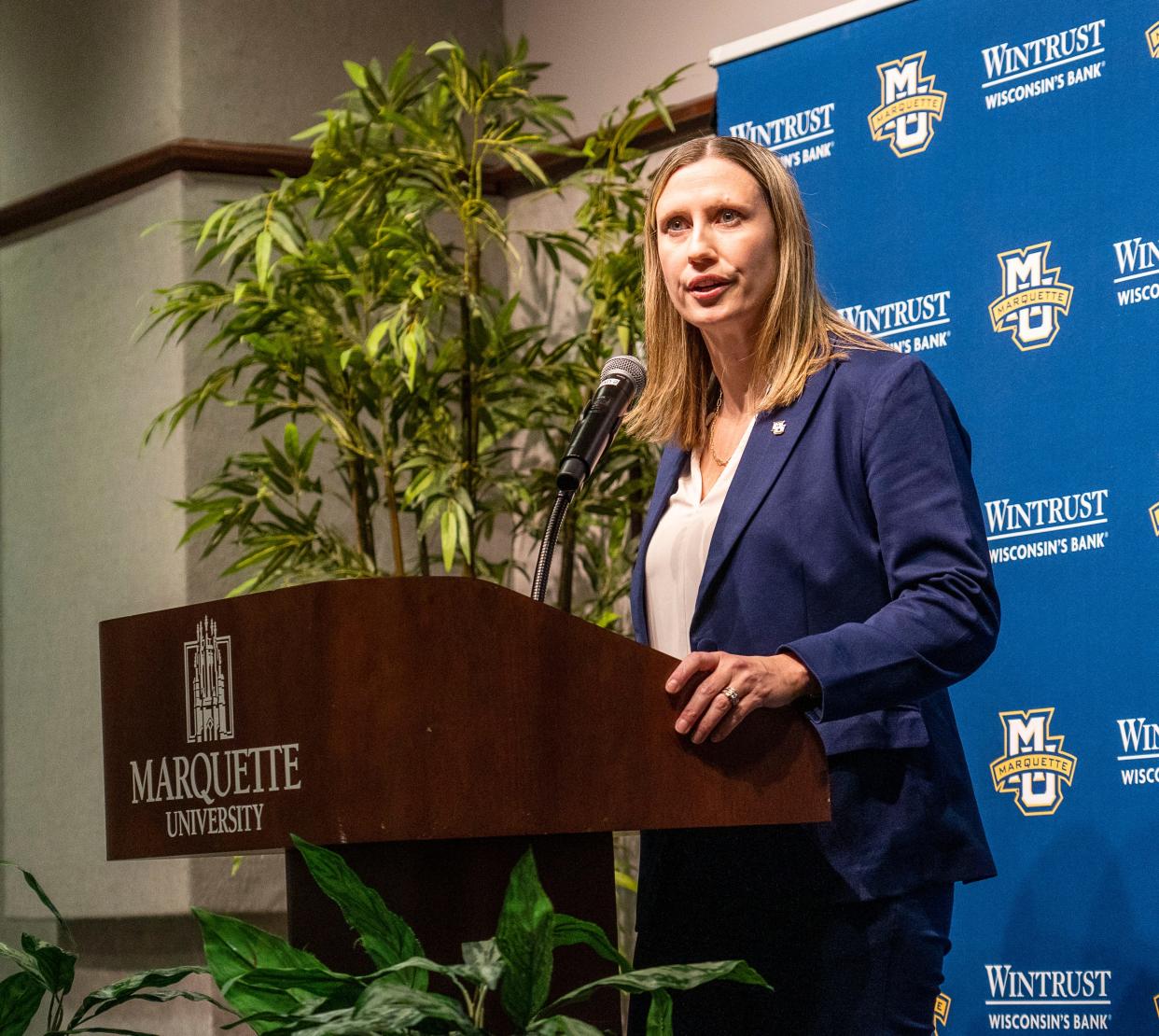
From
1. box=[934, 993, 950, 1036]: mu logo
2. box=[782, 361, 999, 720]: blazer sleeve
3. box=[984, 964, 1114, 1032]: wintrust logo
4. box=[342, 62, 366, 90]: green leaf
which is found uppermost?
box=[342, 62, 366, 90]: green leaf

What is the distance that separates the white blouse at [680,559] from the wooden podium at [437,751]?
0.38m

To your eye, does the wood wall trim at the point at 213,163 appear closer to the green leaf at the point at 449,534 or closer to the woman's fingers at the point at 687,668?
the green leaf at the point at 449,534

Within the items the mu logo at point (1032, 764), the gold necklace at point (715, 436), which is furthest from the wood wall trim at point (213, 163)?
the gold necklace at point (715, 436)

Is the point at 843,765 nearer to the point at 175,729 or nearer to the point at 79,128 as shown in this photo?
the point at 175,729

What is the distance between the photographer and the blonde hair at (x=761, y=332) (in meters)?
1.80

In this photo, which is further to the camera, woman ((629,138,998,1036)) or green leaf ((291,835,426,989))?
woman ((629,138,998,1036))

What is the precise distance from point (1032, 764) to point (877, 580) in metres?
1.20

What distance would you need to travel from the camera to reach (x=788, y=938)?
1639 millimetres

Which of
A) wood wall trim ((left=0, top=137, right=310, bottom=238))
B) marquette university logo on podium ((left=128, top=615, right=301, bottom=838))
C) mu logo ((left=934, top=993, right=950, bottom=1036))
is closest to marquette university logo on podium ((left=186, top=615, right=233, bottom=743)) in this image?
marquette university logo on podium ((left=128, top=615, right=301, bottom=838))

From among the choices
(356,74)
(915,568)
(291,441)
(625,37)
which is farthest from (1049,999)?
(625,37)

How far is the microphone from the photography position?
1.68 meters

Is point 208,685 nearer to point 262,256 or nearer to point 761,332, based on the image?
point 761,332

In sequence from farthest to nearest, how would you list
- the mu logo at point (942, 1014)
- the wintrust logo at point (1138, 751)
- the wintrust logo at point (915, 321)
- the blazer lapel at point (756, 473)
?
1. the wintrust logo at point (915, 321)
2. the mu logo at point (942, 1014)
3. the wintrust logo at point (1138, 751)
4. the blazer lapel at point (756, 473)

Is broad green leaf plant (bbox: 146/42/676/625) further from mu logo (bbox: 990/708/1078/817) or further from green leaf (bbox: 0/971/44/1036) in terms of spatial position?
green leaf (bbox: 0/971/44/1036)
